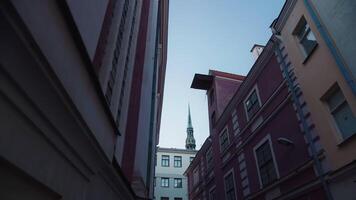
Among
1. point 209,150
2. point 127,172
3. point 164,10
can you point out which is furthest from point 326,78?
point 164,10

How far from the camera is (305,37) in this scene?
27.8 ft

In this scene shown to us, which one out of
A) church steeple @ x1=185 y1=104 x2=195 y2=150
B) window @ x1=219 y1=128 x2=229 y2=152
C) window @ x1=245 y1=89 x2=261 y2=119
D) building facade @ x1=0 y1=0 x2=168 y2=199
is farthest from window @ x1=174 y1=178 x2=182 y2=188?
building facade @ x1=0 y1=0 x2=168 y2=199

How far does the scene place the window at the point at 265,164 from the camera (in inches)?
385

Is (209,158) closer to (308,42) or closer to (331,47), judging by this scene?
(308,42)

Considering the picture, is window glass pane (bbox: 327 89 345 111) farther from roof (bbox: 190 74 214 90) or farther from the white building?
the white building

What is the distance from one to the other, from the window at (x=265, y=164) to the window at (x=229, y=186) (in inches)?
130

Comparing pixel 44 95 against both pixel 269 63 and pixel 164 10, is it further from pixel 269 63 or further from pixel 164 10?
pixel 164 10

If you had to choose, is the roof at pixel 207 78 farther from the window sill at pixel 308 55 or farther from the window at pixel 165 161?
the window at pixel 165 161

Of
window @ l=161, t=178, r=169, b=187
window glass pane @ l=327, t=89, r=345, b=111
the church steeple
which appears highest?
the church steeple

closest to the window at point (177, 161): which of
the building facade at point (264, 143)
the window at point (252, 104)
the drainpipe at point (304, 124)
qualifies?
the building facade at point (264, 143)

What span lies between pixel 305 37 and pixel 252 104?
14.5ft

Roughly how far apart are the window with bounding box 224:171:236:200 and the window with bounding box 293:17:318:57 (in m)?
8.32

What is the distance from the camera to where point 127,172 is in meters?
7.03

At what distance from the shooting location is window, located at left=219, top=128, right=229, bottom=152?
15.0 metres
